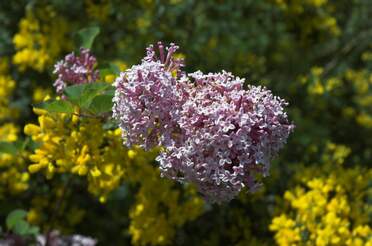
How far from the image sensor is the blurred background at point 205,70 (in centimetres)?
289

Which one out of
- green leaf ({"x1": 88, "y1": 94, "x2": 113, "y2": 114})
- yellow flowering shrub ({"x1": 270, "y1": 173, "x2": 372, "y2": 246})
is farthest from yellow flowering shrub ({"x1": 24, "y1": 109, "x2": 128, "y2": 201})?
yellow flowering shrub ({"x1": 270, "y1": 173, "x2": 372, "y2": 246})

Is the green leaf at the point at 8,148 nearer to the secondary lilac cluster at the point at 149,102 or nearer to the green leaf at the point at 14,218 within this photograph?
the green leaf at the point at 14,218

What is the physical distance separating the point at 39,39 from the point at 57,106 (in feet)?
5.65

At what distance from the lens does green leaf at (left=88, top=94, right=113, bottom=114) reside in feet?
7.18

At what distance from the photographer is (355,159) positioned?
3.73m

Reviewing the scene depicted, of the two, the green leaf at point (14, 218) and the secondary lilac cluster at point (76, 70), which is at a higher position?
the secondary lilac cluster at point (76, 70)

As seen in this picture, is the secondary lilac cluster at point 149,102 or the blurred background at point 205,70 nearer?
the secondary lilac cluster at point 149,102

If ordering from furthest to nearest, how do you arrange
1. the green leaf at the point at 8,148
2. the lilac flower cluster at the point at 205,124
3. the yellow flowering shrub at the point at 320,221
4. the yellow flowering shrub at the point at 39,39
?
1. the yellow flowering shrub at the point at 39,39
2. the yellow flowering shrub at the point at 320,221
3. the green leaf at the point at 8,148
4. the lilac flower cluster at the point at 205,124

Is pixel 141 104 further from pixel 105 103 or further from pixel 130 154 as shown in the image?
pixel 130 154

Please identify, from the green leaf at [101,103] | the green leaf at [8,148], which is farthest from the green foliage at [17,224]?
the green leaf at [101,103]

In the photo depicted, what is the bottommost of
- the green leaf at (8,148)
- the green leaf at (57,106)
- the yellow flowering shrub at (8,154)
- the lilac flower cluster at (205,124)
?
the lilac flower cluster at (205,124)

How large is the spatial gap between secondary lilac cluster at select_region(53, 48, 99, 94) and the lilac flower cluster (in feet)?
1.65

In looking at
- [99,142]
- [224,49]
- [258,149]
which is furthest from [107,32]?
[258,149]

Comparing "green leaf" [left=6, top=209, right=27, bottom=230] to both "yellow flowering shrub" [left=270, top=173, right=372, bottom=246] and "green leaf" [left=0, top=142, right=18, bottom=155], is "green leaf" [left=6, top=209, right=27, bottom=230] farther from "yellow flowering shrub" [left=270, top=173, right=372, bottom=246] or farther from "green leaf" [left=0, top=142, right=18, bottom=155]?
"yellow flowering shrub" [left=270, top=173, right=372, bottom=246]
